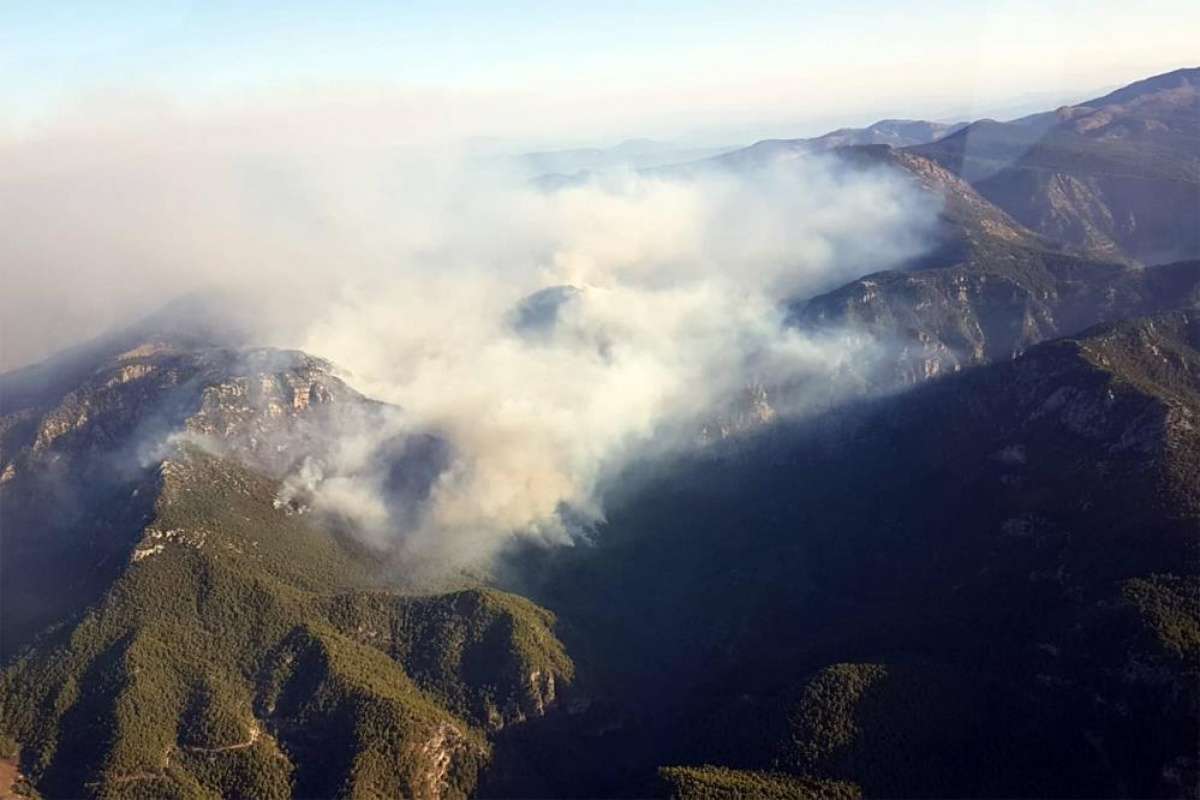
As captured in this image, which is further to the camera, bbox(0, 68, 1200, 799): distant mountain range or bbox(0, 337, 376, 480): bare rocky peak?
bbox(0, 337, 376, 480): bare rocky peak

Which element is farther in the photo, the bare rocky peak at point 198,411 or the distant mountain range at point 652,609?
the bare rocky peak at point 198,411

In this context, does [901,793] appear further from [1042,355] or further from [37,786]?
[37,786]

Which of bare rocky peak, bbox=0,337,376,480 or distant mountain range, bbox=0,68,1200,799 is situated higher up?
bare rocky peak, bbox=0,337,376,480

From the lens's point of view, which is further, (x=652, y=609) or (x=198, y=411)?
(x=198, y=411)

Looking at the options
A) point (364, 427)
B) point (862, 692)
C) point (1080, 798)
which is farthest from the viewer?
point (364, 427)

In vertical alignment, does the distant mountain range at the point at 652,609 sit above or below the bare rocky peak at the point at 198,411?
below

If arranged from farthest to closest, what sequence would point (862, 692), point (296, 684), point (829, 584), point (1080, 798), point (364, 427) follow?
1. point (364, 427)
2. point (829, 584)
3. point (296, 684)
4. point (862, 692)
5. point (1080, 798)

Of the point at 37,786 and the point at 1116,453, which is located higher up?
the point at 1116,453

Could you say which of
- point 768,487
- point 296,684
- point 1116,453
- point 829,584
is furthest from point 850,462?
point 296,684
